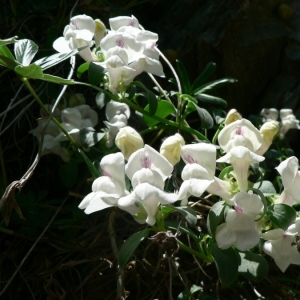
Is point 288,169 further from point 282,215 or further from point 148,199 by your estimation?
point 148,199

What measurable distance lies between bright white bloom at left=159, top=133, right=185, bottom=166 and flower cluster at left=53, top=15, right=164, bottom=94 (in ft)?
0.61

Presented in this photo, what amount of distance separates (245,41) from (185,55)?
20cm

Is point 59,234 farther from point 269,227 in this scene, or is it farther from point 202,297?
point 269,227

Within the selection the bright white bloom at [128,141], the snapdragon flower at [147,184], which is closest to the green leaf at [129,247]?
the snapdragon flower at [147,184]

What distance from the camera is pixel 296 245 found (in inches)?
39.7

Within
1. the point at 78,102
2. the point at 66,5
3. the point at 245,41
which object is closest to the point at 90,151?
the point at 78,102

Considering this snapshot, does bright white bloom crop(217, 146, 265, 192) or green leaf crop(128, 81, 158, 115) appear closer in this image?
bright white bloom crop(217, 146, 265, 192)

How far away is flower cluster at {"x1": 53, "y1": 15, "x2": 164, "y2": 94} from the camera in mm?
1127

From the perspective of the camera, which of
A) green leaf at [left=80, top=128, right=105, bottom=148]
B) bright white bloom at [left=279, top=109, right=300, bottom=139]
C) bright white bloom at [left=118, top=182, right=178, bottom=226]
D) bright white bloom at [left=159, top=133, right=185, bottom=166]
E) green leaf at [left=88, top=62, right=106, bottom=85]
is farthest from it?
bright white bloom at [left=279, top=109, right=300, bottom=139]

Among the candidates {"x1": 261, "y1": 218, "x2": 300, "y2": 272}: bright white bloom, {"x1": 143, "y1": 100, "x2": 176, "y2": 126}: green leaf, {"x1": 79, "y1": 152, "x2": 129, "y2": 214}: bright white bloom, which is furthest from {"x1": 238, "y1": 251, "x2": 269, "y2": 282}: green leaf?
{"x1": 143, "y1": 100, "x2": 176, "y2": 126}: green leaf

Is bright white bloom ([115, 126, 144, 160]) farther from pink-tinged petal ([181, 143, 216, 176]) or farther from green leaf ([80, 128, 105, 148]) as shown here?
green leaf ([80, 128, 105, 148])

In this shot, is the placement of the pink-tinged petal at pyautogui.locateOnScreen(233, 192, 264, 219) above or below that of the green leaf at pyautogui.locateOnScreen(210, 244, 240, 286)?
above

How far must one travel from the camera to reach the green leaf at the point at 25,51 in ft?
3.57

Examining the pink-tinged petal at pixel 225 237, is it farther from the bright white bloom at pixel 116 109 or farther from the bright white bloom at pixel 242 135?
the bright white bloom at pixel 116 109
